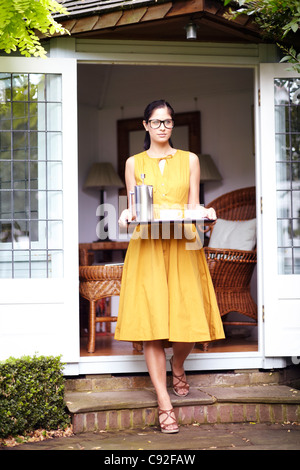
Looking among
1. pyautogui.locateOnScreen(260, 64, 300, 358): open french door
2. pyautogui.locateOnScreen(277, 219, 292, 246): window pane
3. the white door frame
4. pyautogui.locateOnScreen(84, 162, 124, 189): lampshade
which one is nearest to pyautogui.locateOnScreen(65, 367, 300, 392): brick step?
the white door frame

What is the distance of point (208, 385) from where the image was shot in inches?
185

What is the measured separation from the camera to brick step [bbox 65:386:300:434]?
13.5 feet

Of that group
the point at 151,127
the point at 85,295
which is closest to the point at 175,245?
the point at 151,127

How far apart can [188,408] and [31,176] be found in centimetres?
190

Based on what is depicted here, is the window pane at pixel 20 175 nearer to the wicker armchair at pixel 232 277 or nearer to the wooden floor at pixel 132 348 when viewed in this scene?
the wooden floor at pixel 132 348

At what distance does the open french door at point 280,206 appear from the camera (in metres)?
4.69

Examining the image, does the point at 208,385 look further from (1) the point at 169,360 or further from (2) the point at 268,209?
(2) the point at 268,209

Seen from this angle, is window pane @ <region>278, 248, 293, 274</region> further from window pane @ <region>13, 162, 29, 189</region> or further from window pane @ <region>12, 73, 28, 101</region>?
window pane @ <region>12, 73, 28, 101</region>

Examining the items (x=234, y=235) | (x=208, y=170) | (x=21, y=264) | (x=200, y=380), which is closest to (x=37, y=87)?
(x=21, y=264)

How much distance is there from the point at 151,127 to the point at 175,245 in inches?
29.3

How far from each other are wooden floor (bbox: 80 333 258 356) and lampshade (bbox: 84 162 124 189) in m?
2.22

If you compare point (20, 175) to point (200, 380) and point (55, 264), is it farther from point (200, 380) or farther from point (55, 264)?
point (200, 380)

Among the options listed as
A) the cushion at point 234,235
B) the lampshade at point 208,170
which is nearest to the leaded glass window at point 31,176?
the cushion at point 234,235

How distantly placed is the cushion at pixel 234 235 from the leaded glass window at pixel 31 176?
186 centimetres
